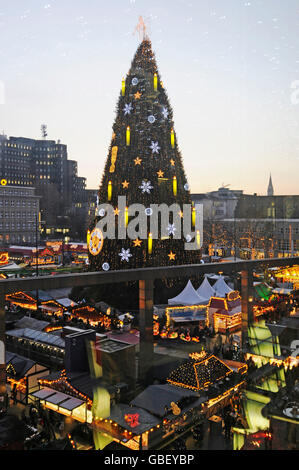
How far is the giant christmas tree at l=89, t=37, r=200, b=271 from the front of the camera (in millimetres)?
23016

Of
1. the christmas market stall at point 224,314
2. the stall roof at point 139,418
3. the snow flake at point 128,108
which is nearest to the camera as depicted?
the stall roof at point 139,418

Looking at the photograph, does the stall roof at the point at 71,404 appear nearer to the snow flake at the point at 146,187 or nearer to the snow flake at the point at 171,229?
the snow flake at the point at 171,229

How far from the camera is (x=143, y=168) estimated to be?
23.5 metres

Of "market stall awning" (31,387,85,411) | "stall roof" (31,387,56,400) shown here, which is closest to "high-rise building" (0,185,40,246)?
"stall roof" (31,387,56,400)

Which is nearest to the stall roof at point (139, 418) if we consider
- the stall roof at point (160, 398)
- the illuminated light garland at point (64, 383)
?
the stall roof at point (160, 398)

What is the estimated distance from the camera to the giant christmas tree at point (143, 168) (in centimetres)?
2302

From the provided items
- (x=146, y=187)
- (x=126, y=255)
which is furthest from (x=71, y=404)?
(x=146, y=187)

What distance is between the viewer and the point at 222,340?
21.1m

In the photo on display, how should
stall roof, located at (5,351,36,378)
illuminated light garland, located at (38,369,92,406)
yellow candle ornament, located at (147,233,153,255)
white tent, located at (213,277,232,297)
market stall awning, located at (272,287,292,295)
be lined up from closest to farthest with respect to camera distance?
illuminated light garland, located at (38,369,92,406) → stall roof, located at (5,351,36,378) → yellow candle ornament, located at (147,233,153,255) → white tent, located at (213,277,232,297) → market stall awning, located at (272,287,292,295)

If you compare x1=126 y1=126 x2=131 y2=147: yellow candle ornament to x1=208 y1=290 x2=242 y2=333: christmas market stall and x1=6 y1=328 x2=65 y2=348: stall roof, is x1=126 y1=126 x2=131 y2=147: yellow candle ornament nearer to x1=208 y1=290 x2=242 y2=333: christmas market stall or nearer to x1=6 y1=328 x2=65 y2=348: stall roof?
x1=208 y1=290 x2=242 y2=333: christmas market stall

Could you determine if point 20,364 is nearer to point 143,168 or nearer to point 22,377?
point 22,377

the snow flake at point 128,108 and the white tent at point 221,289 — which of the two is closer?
the snow flake at point 128,108

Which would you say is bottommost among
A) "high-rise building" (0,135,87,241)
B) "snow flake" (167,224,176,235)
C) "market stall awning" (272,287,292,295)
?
"market stall awning" (272,287,292,295)
